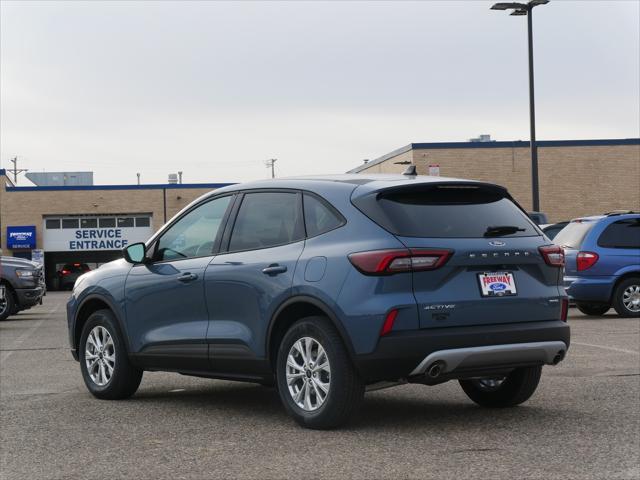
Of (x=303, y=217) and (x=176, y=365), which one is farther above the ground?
(x=303, y=217)

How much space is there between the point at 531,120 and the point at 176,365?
22357 mm

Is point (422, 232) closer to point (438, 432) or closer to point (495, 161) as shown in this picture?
point (438, 432)

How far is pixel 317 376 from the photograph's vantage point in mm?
7211

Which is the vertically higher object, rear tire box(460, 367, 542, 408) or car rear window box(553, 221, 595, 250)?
car rear window box(553, 221, 595, 250)

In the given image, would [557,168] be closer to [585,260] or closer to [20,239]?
[20,239]

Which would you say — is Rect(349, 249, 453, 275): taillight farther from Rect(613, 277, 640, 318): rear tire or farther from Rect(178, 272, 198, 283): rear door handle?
Rect(613, 277, 640, 318): rear tire

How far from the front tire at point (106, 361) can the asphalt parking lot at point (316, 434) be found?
13cm

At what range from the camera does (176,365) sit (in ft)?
28.2

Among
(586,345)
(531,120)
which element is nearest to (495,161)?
(531,120)

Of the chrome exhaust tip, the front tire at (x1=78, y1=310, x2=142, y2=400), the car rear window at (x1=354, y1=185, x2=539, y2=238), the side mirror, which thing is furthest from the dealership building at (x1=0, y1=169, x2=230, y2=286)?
the chrome exhaust tip

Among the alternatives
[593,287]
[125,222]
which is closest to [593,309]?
[593,287]

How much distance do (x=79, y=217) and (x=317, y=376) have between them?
6204cm

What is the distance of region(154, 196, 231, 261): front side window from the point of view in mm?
8445

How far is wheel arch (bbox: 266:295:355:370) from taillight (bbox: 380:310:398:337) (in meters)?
0.24
